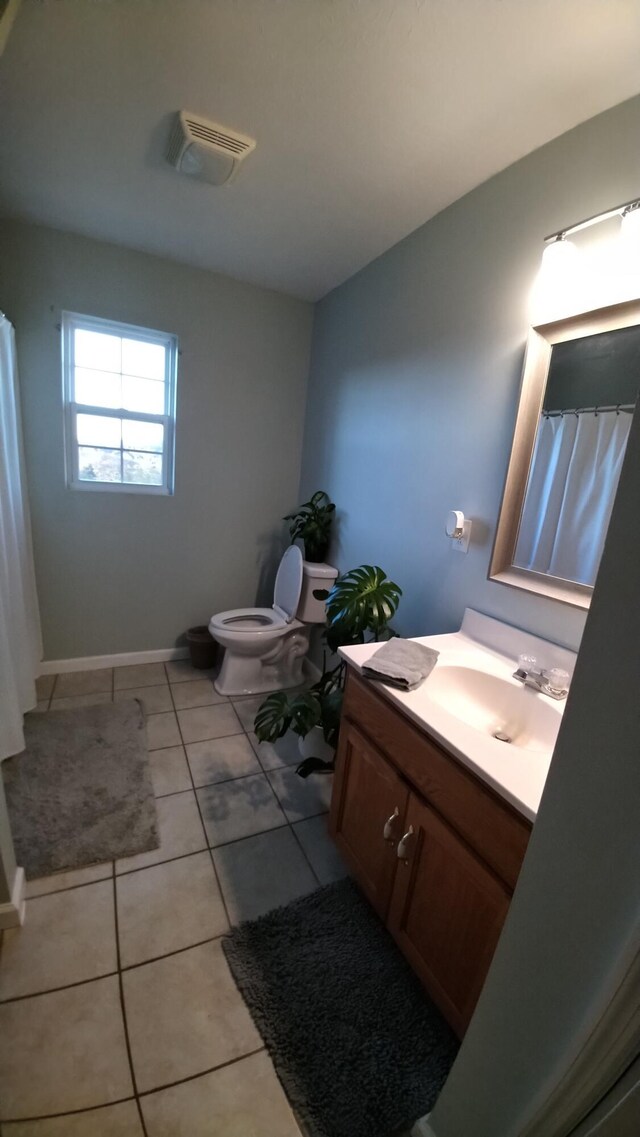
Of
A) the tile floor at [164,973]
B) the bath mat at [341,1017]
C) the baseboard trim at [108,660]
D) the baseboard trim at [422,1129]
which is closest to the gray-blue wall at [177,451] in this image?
the baseboard trim at [108,660]

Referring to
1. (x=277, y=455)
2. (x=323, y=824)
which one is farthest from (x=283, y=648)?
(x=277, y=455)

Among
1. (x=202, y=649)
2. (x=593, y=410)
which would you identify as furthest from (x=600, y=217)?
(x=202, y=649)

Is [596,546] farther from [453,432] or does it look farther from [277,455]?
[277,455]

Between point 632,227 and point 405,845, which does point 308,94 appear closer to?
point 632,227

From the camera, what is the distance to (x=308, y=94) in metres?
1.20

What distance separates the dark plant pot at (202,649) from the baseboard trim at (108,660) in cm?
16

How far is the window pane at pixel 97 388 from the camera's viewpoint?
2.35m

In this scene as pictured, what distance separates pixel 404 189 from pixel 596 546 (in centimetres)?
149

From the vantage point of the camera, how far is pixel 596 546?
115 centimetres

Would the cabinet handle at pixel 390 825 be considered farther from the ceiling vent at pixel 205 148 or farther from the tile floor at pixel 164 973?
the ceiling vent at pixel 205 148

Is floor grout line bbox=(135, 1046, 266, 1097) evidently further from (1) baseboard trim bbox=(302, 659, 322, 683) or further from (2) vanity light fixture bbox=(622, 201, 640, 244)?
(2) vanity light fixture bbox=(622, 201, 640, 244)

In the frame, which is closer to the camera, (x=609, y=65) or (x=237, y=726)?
(x=609, y=65)

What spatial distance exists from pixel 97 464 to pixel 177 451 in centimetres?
47

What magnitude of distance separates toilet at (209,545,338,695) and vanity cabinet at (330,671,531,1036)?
45.2 inches
